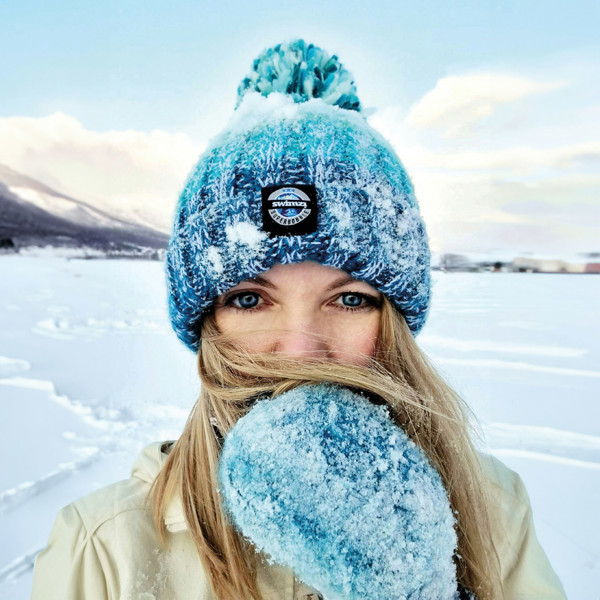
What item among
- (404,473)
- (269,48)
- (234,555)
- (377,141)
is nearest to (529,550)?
(404,473)

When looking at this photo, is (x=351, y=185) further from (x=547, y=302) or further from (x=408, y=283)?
(x=547, y=302)

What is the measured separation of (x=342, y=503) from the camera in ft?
2.65

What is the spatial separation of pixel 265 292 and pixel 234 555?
1.93 ft

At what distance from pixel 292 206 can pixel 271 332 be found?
302 millimetres

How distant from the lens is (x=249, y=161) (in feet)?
3.60

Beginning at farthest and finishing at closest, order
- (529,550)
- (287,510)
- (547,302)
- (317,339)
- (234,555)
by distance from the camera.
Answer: (547,302), (529,550), (317,339), (234,555), (287,510)

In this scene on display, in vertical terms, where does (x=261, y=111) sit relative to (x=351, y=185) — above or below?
above

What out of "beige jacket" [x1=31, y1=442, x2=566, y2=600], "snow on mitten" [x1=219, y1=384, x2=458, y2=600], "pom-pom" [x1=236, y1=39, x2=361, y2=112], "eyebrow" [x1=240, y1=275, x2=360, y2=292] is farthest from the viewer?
"pom-pom" [x1=236, y1=39, x2=361, y2=112]

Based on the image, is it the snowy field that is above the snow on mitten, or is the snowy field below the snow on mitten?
below

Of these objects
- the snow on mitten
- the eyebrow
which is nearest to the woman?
the eyebrow

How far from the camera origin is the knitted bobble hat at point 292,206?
1073mm

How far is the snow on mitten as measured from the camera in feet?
2.60

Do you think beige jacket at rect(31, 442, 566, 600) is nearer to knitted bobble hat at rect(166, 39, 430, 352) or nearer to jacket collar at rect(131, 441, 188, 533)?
jacket collar at rect(131, 441, 188, 533)

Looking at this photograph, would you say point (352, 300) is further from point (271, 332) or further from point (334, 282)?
point (271, 332)
